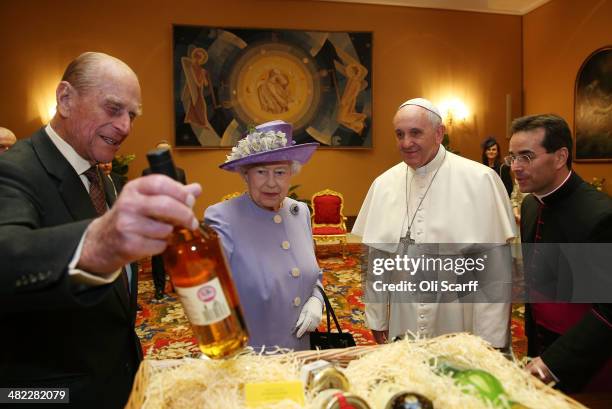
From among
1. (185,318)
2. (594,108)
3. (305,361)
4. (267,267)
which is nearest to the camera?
(305,361)

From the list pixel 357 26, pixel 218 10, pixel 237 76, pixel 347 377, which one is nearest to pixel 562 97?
pixel 357 26

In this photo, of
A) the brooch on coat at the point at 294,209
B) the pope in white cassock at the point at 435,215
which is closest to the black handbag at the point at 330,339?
the brooch on coat at the point at 294,209

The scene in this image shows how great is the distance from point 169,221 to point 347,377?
1.75ft

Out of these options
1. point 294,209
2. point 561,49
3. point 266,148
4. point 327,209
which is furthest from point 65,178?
point 561,49

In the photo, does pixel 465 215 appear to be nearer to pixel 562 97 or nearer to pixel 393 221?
pixel 393 221

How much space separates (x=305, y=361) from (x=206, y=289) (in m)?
0.38

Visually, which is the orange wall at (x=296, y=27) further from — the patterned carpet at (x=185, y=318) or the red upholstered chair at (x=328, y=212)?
the patterned carpet at (x=185, y=318)

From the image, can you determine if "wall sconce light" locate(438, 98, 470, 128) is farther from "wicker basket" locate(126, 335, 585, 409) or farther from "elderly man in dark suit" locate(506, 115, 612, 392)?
"wicker basket" locate(126, 335, 585, 409)

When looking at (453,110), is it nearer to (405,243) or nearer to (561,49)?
(561,49)

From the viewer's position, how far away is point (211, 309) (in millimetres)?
757

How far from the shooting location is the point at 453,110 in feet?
29.6

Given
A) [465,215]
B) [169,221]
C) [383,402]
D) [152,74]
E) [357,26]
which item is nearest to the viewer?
[169,221]

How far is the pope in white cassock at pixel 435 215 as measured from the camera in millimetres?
2250

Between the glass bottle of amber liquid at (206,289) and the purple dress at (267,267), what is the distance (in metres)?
0.86
